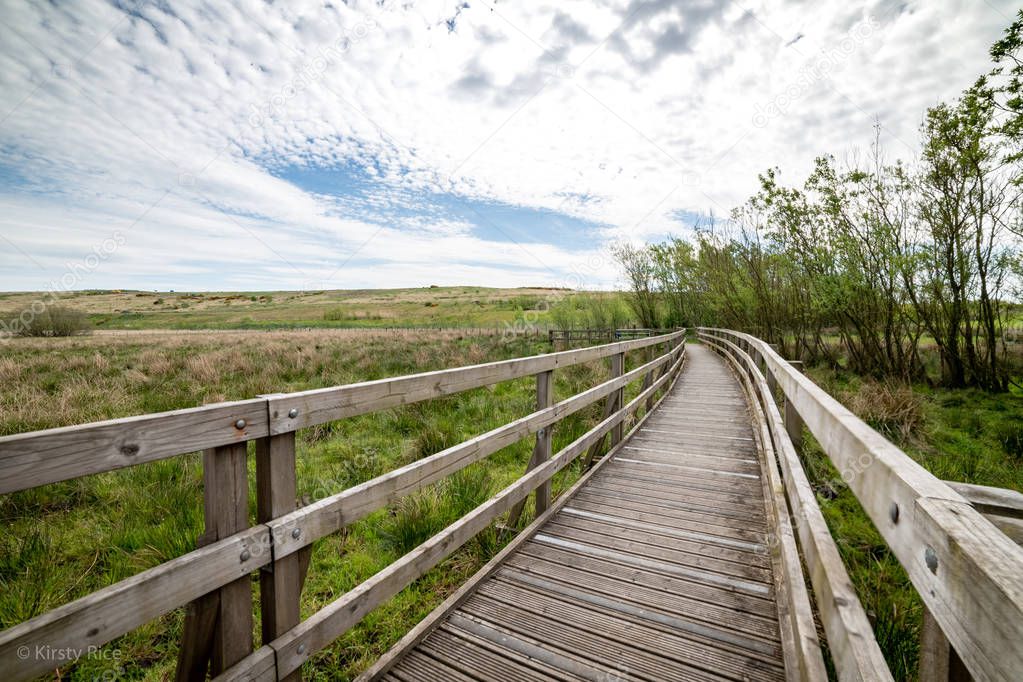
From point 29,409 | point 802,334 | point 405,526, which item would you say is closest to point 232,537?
point 405,526

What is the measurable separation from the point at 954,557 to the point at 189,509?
499 centimetres

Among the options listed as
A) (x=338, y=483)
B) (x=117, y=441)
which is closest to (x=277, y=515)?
(x=117, y=441)

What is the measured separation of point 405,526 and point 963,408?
1334 centimetres

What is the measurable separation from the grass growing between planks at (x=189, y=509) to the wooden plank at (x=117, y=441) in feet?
5.98

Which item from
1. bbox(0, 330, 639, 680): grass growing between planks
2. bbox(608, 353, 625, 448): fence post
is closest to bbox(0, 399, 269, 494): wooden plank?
bbox(0, 330, 639, 680): grass growing between planks

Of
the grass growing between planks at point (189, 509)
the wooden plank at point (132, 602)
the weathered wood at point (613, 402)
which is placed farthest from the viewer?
the weathered wood at point (613, 402)

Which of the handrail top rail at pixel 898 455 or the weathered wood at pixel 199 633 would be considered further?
the weathered wood at pixel 199 633

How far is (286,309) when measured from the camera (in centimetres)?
7631

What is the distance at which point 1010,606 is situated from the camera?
592 mm

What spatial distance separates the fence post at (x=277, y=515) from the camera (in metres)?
1.65

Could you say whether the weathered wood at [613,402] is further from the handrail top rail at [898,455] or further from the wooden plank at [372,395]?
the handrail top rail at [898,455]

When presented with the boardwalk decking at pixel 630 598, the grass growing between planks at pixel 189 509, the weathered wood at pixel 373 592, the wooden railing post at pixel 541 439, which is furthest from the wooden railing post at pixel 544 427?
the grass growing between planks at pixel 189 509

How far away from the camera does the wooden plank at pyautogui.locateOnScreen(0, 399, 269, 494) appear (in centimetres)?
107

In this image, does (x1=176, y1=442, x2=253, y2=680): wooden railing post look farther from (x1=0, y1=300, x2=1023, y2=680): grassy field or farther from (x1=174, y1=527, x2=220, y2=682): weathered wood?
(x1=0, y1=300, x2=1023, y2=680): grassy field
